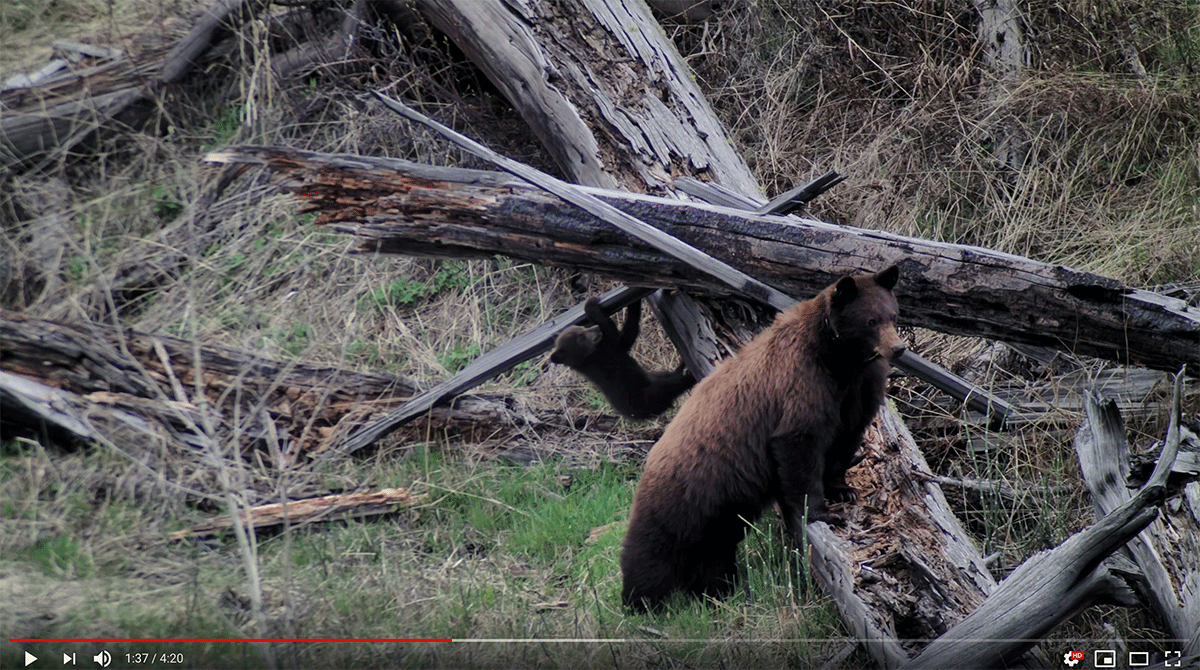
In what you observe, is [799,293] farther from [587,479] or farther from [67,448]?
[67,448]

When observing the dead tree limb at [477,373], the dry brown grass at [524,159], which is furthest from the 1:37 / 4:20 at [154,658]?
the dead tree limb at [477,373]

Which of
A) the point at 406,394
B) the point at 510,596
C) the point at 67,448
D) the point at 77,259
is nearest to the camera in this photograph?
the point at 510,596

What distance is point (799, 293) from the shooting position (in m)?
4.36

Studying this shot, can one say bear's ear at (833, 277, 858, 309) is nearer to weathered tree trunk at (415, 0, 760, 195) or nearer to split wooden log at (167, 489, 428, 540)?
weathered tree trunk at (415, 0, 760, 195)

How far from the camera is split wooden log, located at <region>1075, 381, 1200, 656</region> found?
118 inches

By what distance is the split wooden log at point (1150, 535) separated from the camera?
3006mm

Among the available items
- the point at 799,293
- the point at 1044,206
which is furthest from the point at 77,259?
the point at 1044,206

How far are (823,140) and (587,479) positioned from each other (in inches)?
127

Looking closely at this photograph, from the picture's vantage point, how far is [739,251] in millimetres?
4328

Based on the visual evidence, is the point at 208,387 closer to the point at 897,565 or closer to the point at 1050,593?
the point at 897,565

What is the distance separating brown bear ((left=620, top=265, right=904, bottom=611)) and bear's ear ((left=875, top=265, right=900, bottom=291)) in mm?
204

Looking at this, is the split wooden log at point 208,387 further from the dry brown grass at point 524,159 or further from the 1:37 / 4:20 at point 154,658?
the 1:37 / 4:20 at point 154,658

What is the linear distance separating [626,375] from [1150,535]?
3.06 meters

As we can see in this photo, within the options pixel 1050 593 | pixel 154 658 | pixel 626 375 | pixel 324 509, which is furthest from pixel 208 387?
pixel 1050 593
